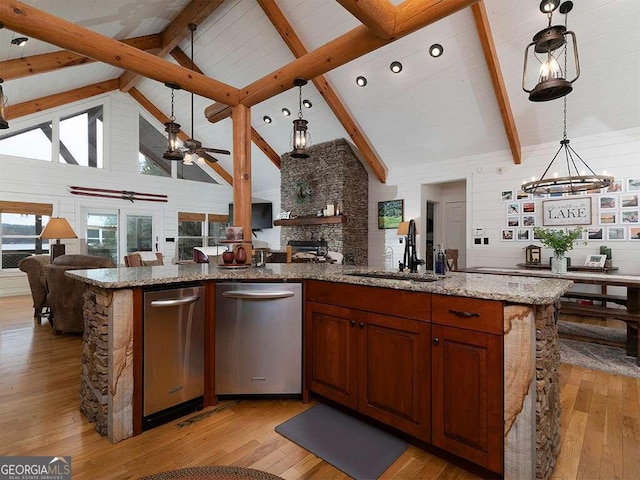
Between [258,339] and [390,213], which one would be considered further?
[390,213]

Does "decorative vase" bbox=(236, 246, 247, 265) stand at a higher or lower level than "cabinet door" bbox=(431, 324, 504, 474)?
higher

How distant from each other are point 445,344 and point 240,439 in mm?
1299

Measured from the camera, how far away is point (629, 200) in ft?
15.4

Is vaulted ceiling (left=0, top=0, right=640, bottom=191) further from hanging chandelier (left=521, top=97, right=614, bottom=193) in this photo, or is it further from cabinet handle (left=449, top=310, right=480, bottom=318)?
cabinet handle (left=449, top=310, right=480, bottom=318)

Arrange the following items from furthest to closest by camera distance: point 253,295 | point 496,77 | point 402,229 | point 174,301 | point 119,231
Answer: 1. point 119,231
2. point 402,229
3. point 496,77
4. point 253,295
5. point 174,301

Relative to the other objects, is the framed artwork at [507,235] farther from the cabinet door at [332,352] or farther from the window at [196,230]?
the window at [196,230]

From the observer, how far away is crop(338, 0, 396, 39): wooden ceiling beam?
186 centimetres

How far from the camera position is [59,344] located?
3.65m

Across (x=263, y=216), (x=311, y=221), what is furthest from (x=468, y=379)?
(x=263, y=216)

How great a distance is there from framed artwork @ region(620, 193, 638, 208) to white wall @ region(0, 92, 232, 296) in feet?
29.8

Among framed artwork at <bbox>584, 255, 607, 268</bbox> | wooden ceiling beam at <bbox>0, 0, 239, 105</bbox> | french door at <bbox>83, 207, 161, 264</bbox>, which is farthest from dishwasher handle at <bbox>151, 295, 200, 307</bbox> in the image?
french door at <bbox>83, 207, 161, 264</bbox>

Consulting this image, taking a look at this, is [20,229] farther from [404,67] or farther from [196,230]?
[404,67]

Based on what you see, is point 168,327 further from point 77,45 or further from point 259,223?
point 259,223

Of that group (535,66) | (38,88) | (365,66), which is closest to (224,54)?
(365,66)
